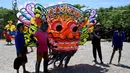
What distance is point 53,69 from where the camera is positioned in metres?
9.73

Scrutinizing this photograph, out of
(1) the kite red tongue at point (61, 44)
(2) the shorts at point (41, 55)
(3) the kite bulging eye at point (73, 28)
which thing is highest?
(3) the kite bulging eye at point (73, 28)

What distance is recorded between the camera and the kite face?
8805 mm

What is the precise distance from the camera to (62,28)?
28.9 ft

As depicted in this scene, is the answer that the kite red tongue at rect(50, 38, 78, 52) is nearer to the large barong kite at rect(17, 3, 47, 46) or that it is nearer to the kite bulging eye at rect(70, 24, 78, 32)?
the kite bulging eye at rect(70, 24, 78, 32)

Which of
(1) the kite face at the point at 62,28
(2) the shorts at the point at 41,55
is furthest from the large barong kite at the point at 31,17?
(2) the shorts at the point at 41,55

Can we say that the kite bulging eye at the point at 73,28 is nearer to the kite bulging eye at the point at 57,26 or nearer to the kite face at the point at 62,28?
the kite face at the point at 62,28

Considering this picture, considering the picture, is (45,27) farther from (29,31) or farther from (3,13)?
(3,13)

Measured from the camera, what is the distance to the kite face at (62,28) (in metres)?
8.80

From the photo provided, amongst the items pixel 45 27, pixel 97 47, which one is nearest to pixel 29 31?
pixel 45 27

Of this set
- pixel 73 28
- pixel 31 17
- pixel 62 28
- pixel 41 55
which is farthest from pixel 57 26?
pixel 41 55

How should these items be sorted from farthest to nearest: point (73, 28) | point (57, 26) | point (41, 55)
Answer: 1. point (73, 28)
2. point (57, 26)
3. point (41, 55)

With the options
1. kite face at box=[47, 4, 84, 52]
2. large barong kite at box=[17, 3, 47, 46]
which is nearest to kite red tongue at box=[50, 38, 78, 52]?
kite face at box=[47, 4, 84, 52]

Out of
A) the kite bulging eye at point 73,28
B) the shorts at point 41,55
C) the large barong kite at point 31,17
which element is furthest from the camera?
the kite bulging eye at point 73,28

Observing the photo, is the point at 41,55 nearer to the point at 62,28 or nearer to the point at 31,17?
the point at 62,28
